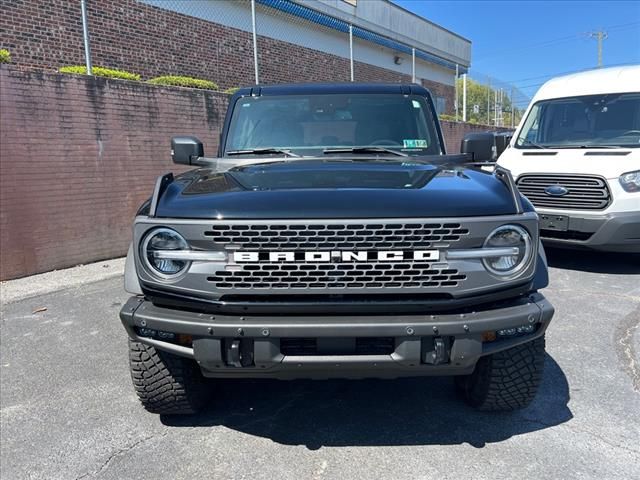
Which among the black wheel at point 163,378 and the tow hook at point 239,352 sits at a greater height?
the tow hook at point 239,352

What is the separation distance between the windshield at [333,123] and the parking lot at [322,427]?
1.65 m

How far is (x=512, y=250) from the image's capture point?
2.23 m

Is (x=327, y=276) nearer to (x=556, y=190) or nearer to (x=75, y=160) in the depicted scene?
(x=556, y=190)

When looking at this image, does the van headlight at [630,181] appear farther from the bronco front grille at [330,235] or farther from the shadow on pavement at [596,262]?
the bronco front grille at [330,235]

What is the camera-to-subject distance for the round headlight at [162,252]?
223cm

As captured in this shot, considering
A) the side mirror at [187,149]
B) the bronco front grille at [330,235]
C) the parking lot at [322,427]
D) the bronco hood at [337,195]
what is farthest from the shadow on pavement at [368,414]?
the side mirror at [187,149]

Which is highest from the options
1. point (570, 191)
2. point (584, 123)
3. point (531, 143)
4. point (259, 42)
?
point (259, 42)

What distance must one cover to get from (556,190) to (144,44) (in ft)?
27.1

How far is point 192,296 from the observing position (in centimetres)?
222

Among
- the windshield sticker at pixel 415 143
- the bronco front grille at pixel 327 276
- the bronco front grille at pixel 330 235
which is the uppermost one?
the windshield sticker at pixel 415 143

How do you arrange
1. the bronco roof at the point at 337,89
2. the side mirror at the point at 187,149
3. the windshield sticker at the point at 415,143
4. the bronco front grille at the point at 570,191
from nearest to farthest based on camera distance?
the windshield sticker at the point at 415,143, the side mirror at the point at 187,149, the bronco roof at the point at 337,89, the bronco front grille at the point at 570,191

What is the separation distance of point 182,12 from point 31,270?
7.06 m

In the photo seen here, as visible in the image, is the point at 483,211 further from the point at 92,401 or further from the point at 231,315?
the point at 92,401

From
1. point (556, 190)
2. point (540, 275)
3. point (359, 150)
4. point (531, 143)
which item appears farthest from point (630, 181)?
point (540, 275)
